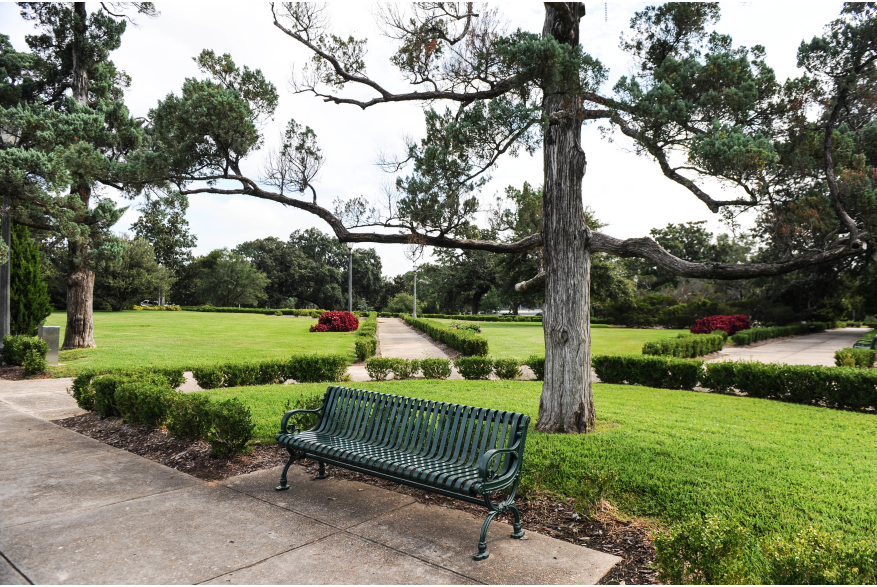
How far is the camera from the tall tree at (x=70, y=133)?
41.0 feet

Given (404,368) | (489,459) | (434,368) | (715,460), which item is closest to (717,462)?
(715,460)

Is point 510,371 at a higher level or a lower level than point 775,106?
lower

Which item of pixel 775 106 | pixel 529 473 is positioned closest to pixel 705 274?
pixel 775 106

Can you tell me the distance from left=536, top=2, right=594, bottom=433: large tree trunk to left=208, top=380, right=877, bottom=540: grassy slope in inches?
20.3

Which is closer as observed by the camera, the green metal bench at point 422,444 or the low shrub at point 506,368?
the green metal bench at point 422,444

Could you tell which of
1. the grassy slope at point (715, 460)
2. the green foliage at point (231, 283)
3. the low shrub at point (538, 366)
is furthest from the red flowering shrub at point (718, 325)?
the green foliage at point (231, 283)

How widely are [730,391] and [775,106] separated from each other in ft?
25.0

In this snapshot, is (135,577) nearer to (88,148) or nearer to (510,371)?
(510,371)

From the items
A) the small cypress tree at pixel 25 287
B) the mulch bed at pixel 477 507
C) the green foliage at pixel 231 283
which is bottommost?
the mulch bed at pixel 477 507

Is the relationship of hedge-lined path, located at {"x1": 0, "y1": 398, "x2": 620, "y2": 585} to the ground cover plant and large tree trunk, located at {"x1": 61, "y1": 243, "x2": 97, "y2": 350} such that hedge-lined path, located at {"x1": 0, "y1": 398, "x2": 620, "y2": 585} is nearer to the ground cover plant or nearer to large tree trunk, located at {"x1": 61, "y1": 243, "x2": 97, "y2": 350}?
the ground cover plant

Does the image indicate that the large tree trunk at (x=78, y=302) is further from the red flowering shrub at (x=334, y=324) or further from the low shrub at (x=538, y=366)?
the low shrub at (x=538, y=366)

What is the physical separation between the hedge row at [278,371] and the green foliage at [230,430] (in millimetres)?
5764

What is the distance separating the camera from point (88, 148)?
1167cm

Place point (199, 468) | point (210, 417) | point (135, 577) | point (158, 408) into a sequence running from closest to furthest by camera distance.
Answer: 1. point (135, 577)
2. point (199, 468)
3. point (210, 417)
4. point (158, 408)
